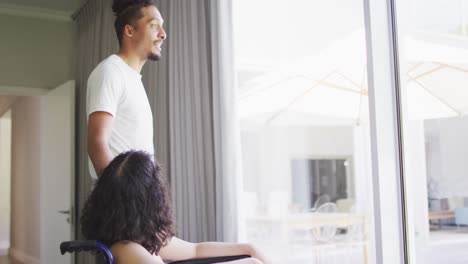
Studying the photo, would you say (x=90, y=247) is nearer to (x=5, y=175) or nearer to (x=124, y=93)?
(x=124, y=93)

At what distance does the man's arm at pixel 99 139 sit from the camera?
1.59 meters

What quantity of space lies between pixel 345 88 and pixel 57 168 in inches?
102

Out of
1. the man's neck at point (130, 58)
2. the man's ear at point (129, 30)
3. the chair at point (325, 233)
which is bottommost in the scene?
the chair at point (325, 233)

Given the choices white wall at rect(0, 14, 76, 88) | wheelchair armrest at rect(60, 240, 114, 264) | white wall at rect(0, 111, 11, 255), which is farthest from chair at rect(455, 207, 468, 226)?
white wall at rect(0, 111, 11, 255)

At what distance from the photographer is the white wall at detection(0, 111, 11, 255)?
8219 millimetres

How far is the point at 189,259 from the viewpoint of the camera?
1.65 meters

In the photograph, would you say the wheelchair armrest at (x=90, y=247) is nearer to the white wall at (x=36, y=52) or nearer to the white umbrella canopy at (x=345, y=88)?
the white umbrella canopy at (x=345, y=88)

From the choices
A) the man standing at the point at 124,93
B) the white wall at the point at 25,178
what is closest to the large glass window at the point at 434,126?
the man standing at the point at 124,93

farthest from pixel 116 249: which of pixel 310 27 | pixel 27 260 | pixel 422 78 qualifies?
pixel 27 260

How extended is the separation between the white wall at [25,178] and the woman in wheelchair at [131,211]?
164 inches

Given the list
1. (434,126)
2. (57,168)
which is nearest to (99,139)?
(434,126)

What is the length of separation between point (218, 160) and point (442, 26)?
1.19 m

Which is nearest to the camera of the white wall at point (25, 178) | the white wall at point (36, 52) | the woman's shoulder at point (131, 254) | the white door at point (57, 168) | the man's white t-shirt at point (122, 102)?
the woman's shoulder at point (131, 254)

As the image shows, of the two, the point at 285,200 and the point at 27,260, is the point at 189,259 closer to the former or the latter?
the point at 285,200
